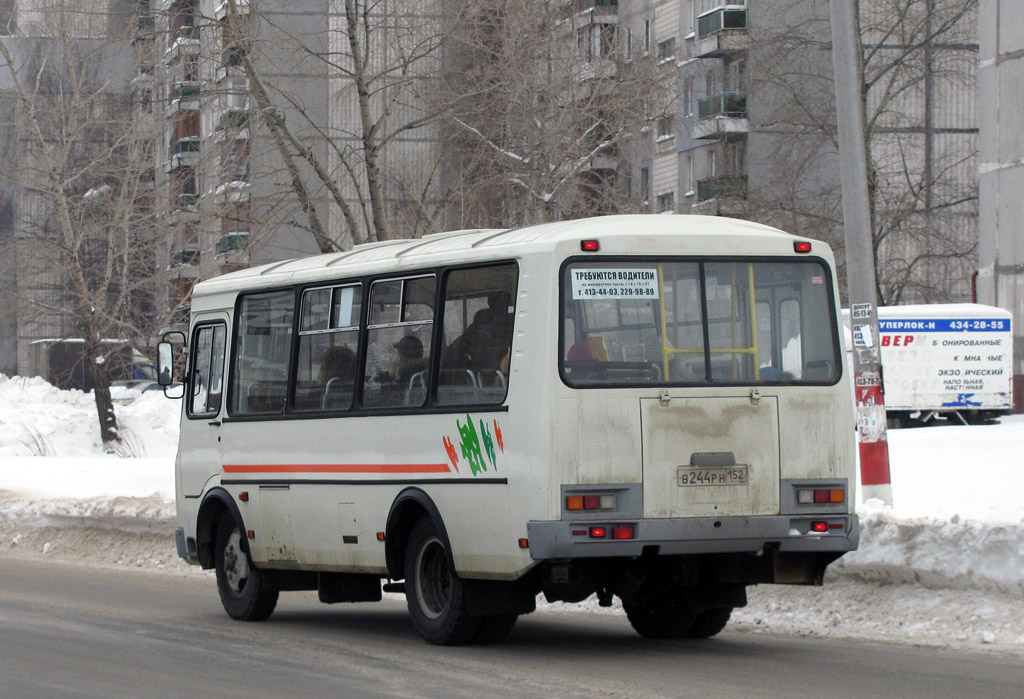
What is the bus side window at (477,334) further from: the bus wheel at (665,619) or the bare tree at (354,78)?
the bare tree at (354,78)

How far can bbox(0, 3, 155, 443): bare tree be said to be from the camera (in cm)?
3662

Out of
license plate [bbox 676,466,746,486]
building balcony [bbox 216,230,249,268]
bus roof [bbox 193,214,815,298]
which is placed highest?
building balcony [bbox 216,230,249,268]

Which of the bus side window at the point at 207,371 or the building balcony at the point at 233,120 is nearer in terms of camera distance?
the bus side window at the point at 207,371

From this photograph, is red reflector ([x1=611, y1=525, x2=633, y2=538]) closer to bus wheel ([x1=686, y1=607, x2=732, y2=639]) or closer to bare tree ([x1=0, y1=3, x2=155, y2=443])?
bus wheel ([x1=686, y1=607, x2=732, y2=639])

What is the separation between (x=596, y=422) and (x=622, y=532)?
66cm

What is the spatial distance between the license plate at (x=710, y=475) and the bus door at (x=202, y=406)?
4.98m

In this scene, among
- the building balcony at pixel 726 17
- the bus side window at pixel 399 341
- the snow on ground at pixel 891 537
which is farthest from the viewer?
the building balcony at pixel 726 17

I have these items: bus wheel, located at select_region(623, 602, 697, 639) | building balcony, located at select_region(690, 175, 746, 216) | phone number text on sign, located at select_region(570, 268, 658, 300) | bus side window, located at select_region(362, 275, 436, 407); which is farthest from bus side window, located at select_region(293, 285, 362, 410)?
building balcony, located at select_region(690, 175, 746, 216)

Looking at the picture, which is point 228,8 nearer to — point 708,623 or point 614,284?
point 614,284

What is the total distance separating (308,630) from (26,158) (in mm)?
29240

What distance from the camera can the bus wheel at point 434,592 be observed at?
10.8m

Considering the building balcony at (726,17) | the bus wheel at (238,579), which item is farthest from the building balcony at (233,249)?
→ the building balcony at (726,17)

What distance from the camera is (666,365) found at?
1023 centimetres

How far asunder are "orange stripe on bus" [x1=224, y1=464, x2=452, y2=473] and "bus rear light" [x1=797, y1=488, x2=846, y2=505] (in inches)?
87.3
